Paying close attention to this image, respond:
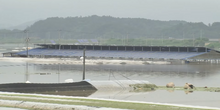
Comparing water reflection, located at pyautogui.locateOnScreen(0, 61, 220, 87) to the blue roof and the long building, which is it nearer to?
the long building

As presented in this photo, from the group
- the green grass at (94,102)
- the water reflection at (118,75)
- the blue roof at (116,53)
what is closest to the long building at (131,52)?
the blue roof at (116,53)

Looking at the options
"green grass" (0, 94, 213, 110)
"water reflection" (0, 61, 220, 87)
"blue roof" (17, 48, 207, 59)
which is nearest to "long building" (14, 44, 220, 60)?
"blue roof" (17, 48, 207, 59)

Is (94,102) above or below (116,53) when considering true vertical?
above

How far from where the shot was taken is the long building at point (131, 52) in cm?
13362

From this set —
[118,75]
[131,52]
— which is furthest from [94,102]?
[131,52]

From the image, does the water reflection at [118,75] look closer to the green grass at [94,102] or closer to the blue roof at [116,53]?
the green grass at [94,102]

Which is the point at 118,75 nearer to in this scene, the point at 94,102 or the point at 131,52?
the point at 94,102

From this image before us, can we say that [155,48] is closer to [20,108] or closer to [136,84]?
[136,84]

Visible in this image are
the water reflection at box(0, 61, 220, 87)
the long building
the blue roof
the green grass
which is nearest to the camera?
the green grass

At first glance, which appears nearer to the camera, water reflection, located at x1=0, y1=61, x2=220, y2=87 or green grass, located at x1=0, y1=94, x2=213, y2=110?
green grass, located at x1=0, y1=94, x2=213, y2=110

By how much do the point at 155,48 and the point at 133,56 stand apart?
37.3 ft

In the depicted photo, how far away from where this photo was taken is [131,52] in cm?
14862

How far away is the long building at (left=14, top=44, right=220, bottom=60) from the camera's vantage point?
133625 mm

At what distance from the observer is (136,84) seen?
182 feet
